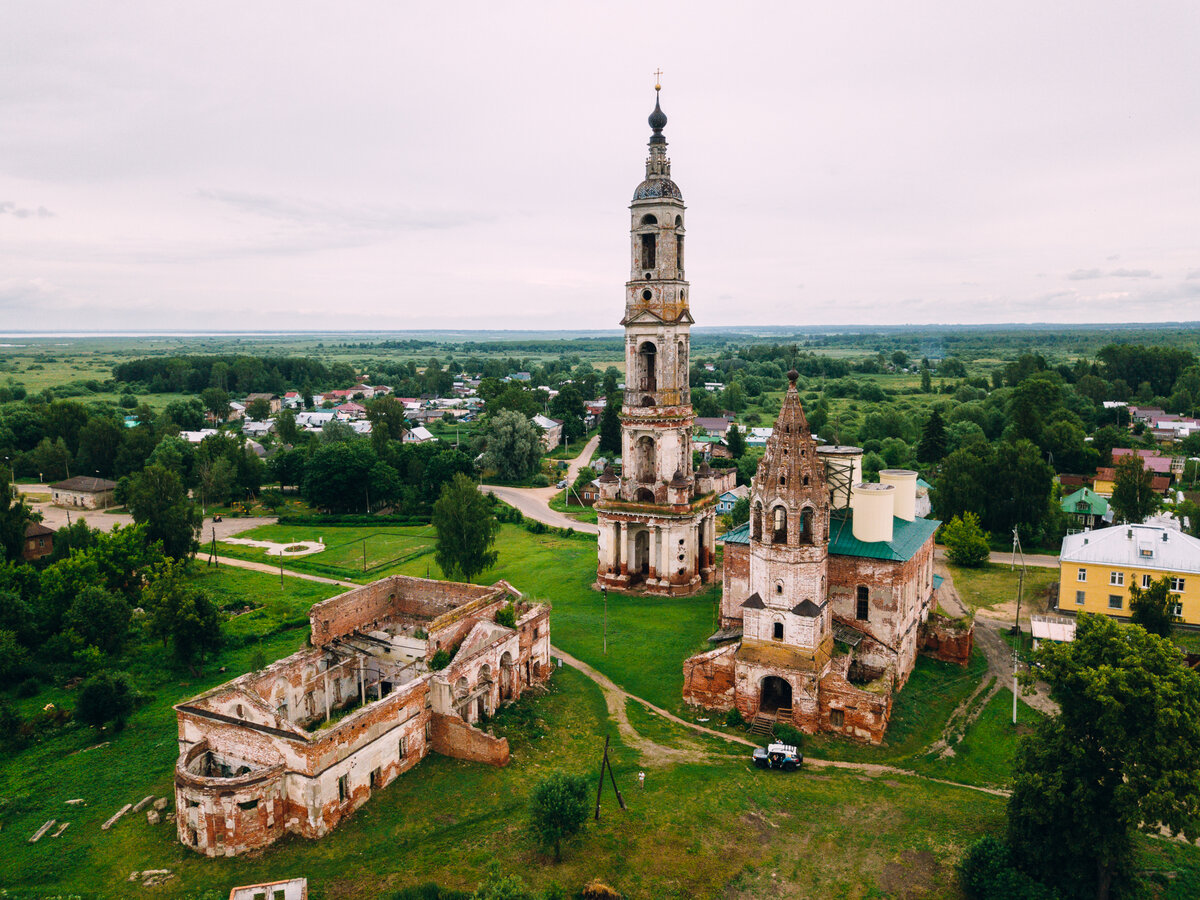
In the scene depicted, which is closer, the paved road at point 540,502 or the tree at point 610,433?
the paved road at point 540,502

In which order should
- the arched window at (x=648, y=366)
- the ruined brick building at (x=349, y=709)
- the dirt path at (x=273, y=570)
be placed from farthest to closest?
the dirt path at (x=273, y=570)
the arched window at (x=648, y=366)
the ruined brick building at (x=349, y=709)

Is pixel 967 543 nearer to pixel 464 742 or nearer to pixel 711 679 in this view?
pixel 711 679

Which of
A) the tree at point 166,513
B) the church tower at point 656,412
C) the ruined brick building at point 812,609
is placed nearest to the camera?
the ruined brick building at point 812,609

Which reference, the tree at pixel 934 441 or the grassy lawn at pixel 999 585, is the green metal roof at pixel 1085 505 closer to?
the grassy lawn at pixel 999 585

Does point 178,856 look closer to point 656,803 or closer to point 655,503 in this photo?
point 656,803

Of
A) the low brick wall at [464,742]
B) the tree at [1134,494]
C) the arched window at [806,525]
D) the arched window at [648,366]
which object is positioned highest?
the arched window at [648,366]

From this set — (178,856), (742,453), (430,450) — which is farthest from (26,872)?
(742,453)

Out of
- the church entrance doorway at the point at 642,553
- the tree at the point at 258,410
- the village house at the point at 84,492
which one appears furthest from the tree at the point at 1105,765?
the tree at the point at 258,410

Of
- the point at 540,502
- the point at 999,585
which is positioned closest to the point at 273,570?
the point at 540,502
